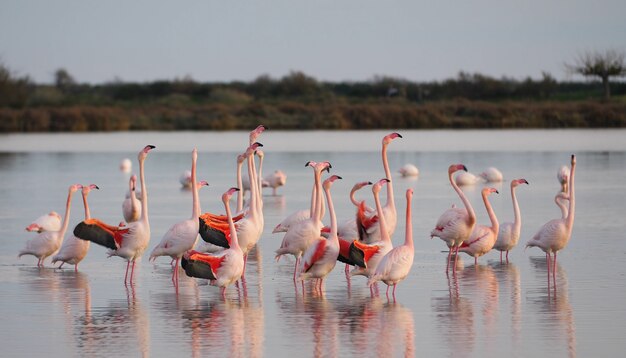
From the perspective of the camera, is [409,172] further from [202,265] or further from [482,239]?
[202,265]

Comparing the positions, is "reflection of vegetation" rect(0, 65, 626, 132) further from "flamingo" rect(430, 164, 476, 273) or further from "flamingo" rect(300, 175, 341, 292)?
"flamingo" rect(300, 175, 341, 292)

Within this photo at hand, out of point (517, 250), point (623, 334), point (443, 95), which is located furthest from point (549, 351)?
point (443, 95)

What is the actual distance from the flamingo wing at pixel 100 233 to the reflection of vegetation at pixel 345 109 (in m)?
40.4

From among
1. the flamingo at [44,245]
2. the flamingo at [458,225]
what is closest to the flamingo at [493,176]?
the flamingo at [458,225]

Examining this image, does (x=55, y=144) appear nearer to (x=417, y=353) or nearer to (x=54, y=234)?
(x=54, y=234)

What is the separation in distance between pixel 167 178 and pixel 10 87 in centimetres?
3769

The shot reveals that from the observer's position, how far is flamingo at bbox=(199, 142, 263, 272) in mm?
10586

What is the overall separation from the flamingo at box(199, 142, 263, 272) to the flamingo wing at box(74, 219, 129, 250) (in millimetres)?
795

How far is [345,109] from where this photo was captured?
5344cm

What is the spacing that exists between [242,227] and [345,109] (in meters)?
42.7

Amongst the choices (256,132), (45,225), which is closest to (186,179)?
(45,225)

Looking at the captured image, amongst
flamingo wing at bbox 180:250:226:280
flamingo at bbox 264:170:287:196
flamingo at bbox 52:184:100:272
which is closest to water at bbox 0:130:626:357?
flamingo at bbox 52:184:100:272

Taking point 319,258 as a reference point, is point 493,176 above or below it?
above

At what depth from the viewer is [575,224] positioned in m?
14.7
